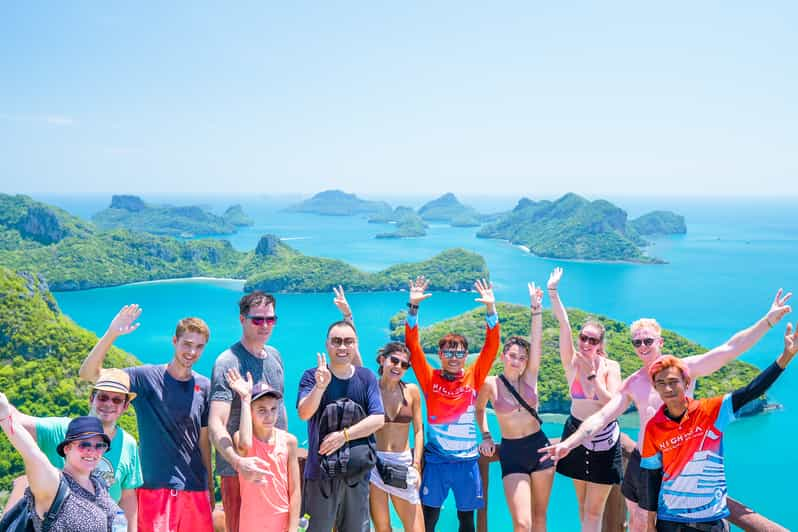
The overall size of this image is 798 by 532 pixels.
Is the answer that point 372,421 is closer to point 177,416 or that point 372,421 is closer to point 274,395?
point 274,395

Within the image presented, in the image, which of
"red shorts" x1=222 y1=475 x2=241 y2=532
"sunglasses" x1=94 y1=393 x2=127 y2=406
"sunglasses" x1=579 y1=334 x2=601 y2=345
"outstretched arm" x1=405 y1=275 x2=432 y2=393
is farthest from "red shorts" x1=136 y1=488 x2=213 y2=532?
"sunglasses" x1=579 y1=334 x2=601 y2=345

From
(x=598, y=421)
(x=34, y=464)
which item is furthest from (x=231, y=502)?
(x=598, y=421)

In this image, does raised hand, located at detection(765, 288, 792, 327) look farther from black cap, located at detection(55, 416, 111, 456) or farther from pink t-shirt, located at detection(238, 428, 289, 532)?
black cap, located at detection(55, 416, 111, 456)

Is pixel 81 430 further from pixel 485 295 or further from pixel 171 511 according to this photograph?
pixel 485 295

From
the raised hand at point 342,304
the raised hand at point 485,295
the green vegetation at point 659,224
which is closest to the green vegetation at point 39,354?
the raised hand at point 342,304

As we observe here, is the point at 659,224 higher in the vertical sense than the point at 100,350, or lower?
lower

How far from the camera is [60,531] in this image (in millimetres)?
2756

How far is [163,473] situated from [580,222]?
15130 cm

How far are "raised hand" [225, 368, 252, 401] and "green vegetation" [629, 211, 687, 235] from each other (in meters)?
191

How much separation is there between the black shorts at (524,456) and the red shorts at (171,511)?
1983 millimetres

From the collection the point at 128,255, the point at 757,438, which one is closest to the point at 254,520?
the point at 757,438

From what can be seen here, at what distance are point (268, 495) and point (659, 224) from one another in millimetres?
199197

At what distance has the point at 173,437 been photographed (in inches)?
147

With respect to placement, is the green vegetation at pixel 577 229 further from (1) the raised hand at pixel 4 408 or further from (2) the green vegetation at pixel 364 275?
(1) the raised hand at pixel 4 408
